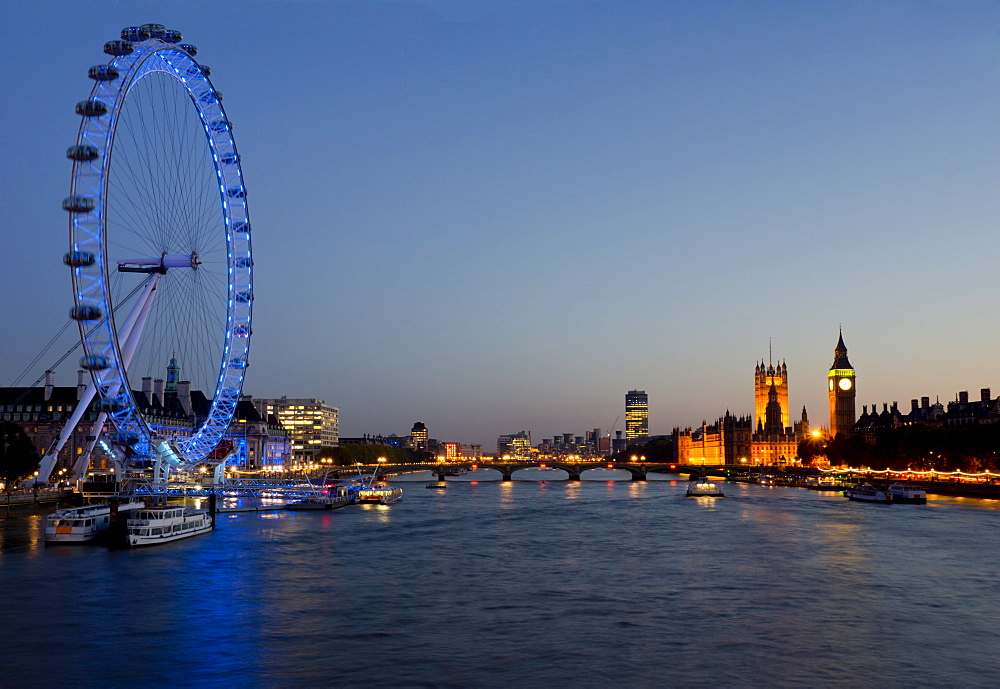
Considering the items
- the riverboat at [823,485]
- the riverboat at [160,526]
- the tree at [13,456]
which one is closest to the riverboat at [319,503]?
the tree at [13,456]

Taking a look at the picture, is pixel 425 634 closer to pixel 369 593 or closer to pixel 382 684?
pixel 382 684

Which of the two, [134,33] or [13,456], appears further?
[13,456]

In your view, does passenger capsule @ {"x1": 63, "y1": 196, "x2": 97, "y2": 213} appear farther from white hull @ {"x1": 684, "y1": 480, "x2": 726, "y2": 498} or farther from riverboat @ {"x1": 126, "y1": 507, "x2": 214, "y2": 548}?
white hull @ {"x1": 684, "y1": 480, "x2": 726, "y2": 498}

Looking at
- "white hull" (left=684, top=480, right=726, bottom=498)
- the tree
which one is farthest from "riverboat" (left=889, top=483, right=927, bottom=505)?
the tree

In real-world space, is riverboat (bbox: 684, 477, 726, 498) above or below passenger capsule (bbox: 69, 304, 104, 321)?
below

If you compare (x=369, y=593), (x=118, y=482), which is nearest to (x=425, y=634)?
(x=369, y=593)

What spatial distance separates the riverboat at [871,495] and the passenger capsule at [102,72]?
89755mm

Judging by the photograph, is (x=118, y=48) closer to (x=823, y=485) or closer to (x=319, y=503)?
(x=319, y=503)

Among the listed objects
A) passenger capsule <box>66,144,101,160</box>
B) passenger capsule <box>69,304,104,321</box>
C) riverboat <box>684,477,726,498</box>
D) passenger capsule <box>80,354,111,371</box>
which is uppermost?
passenger capsule <box>66,144,101,160</box>

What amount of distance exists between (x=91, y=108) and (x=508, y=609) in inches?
1568

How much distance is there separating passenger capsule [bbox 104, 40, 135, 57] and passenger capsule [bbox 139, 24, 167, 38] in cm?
166

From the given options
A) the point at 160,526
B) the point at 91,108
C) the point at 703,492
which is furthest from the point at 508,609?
the point at 703,492

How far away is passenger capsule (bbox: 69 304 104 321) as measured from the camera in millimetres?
59594

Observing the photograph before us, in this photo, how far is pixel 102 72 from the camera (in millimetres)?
60125
